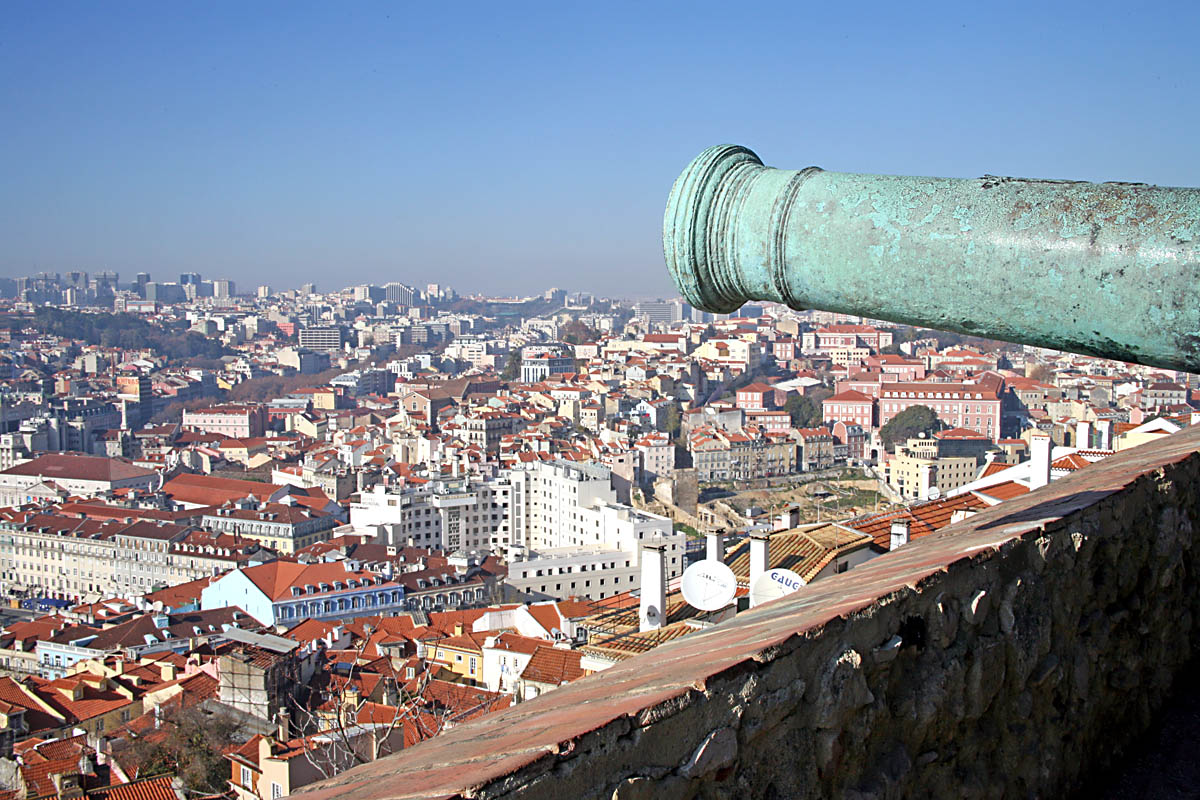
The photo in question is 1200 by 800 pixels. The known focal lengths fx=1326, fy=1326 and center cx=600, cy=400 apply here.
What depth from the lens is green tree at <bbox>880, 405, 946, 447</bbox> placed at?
135 feet

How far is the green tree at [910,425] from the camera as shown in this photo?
1624 inches

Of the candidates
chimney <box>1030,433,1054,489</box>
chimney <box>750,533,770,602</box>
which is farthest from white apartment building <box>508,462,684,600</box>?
chimney <box>750,533,770,602</box>

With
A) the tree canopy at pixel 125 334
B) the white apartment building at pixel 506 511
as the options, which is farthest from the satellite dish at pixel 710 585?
the tree canopy at pixel 125 334

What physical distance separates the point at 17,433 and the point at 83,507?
17.8 meters

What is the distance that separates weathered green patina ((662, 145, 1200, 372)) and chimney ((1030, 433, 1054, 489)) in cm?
538

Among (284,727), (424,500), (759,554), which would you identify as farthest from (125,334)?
(759,554)

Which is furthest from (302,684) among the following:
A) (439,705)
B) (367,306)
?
(367,306)

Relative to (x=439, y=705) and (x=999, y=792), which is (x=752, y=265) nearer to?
(x=999, y=792)

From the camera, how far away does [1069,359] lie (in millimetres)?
61781

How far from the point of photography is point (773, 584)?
478 centimetres

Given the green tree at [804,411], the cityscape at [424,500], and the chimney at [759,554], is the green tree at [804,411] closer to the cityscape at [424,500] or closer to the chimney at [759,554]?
the cityscape at [424,500]

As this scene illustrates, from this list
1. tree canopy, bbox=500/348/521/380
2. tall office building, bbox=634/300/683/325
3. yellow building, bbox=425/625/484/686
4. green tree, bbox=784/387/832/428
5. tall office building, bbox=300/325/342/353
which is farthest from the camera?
tall office building, bbox=634/300/683/325

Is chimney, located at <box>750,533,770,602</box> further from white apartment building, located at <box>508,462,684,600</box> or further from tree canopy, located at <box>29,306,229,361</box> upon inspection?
tree canopy, located at <box>29,306,229,361</box>

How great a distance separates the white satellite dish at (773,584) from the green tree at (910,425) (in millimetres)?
37009
